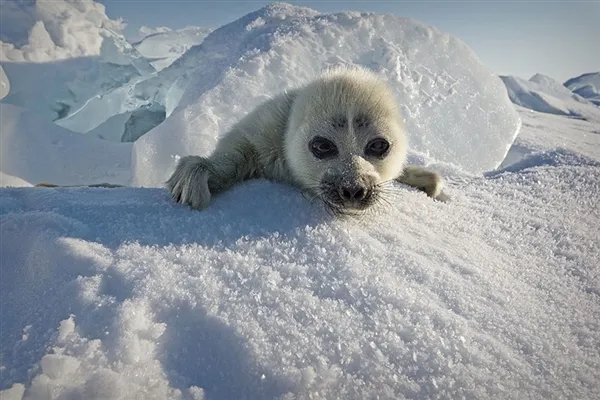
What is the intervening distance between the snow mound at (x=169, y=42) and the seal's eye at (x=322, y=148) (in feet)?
41.2

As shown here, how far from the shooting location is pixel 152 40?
13633mm

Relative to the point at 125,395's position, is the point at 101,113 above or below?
below

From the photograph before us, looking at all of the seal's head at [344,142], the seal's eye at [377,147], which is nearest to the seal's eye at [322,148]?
the seal's head at [344,142]

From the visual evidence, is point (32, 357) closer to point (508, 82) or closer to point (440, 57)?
point (440, 57)

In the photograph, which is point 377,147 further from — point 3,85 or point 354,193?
point 3,85

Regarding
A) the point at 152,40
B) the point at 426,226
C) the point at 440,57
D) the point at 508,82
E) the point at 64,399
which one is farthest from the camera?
the point at 508,82

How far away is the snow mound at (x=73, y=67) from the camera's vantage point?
6555mm

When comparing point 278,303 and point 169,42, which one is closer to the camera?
point 278,303

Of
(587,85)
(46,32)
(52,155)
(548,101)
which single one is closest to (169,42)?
(46,32)

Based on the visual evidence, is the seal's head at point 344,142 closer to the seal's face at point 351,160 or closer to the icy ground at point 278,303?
the seal's face at point 351,160

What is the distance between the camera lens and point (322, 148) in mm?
1695

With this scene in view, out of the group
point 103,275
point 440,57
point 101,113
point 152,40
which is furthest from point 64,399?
point 152,40

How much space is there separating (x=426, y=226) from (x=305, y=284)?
2.23 feet

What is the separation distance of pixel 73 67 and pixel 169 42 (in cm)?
724
